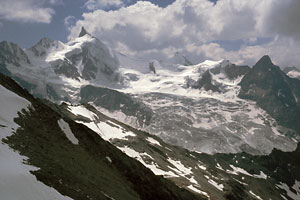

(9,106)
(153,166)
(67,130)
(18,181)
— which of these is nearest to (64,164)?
(18,181)

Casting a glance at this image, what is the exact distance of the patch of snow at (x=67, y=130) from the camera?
61.8 metres

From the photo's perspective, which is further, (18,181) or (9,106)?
(9,106)

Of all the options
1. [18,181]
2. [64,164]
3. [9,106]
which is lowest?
[64,164]

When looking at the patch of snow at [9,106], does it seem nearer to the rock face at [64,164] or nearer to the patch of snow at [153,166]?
the rock face at [64,164]

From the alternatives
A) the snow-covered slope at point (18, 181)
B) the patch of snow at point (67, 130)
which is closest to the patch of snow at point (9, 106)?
the patch of snow at point (67, 130)

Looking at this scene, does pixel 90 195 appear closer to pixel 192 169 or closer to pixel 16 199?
pixel 16 199

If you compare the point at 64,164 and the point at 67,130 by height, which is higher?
the point at 67,130

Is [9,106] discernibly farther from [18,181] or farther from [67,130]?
[18,181]

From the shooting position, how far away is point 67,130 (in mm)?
63469

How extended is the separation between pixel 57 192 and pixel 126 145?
Answer: 5813 inches

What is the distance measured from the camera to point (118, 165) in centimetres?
7094

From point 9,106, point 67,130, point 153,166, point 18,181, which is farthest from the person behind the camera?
point 153,166

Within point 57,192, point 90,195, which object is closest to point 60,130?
point 90,195

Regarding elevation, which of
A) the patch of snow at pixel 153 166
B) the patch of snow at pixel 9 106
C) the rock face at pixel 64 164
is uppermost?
the patch of snow at pixel 9 106
